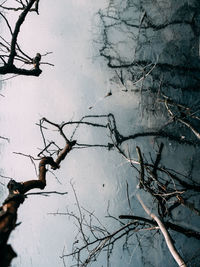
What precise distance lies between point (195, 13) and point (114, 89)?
331cm

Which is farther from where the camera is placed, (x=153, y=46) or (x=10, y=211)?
(x=153, y=46)

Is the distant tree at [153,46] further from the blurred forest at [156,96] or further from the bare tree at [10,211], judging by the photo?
the bare tree at [10,211]

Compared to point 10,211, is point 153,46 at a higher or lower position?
higher

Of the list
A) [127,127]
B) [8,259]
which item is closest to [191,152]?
[127,127]

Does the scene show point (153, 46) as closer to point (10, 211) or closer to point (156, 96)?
point (156, 96)

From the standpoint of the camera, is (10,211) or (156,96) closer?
(10,211)

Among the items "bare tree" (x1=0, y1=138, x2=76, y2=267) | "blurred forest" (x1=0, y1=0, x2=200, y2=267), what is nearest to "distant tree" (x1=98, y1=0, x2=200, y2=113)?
"blurred forest" (x1=0, y1=0, x2=200, y2=267)

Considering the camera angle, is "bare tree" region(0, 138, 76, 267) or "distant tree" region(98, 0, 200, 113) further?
"distant tree" region(98, 0, 200, 113)

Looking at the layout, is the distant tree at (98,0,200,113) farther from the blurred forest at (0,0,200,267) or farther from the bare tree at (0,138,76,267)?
the bare tree at (0,138,76,267)

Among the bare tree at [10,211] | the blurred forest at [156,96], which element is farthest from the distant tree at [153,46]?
the bare tree at [10,211]

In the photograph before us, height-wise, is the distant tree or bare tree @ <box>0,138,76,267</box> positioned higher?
the distant tree

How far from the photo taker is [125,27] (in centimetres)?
729

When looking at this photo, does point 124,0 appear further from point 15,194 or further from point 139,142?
point 15,194

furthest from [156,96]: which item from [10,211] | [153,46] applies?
[10,211]
